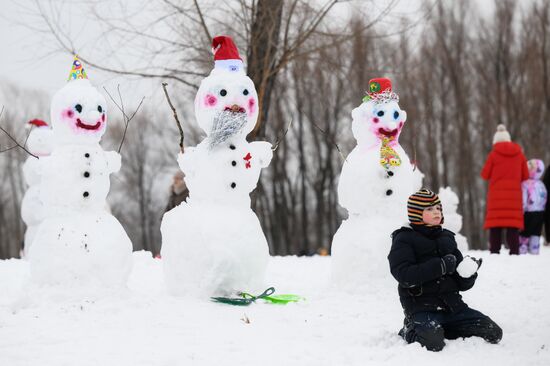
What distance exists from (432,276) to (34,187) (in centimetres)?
840

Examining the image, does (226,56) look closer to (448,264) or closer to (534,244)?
(448,264)

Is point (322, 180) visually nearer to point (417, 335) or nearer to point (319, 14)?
point (319, 14)

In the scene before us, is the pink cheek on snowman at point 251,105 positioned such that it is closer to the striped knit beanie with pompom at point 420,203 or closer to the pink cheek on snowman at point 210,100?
the pink cheek on snowman at point 210,100

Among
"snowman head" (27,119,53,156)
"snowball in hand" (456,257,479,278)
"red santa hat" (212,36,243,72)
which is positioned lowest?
"snowball in hand" (456,257,479,278)

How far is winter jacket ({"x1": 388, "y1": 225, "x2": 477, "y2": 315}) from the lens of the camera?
14.1 ft

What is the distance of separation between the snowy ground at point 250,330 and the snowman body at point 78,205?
0.25 meters

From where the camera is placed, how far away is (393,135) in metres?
6.35

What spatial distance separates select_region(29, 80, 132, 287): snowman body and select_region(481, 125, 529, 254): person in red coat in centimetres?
582

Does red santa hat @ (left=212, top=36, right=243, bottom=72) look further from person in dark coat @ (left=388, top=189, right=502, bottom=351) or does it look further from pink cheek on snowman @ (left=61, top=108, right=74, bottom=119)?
person in dark coat @ (left=388, top=189, right=502, bottom=351)

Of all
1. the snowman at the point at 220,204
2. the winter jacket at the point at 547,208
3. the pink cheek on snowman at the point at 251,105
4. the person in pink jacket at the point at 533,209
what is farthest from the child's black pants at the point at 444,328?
the winter jacket at the point at 547,208

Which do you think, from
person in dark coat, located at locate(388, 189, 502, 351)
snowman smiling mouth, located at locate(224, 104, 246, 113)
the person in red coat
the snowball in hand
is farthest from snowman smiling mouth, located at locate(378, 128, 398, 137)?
the person in red coat

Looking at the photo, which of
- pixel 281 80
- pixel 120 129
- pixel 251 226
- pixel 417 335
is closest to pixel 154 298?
pixel 251 226

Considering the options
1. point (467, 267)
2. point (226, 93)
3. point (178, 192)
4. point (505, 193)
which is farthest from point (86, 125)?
point (505, 193)

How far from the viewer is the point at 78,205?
219 inches
